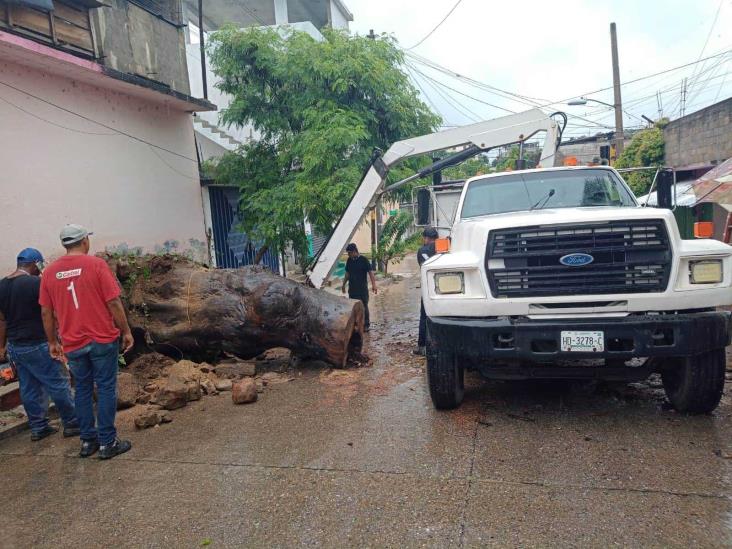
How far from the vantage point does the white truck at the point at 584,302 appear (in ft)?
12.6

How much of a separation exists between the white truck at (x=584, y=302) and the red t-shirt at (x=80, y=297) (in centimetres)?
260

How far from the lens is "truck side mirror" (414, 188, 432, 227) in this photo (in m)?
6.29

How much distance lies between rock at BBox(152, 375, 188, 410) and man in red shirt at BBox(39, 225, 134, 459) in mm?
Result: 908

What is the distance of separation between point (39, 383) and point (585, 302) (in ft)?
15.8

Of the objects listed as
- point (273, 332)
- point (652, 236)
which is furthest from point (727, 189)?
point (273, 332)

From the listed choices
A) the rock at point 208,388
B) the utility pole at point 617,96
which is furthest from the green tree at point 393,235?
the utility pole at point 617,96

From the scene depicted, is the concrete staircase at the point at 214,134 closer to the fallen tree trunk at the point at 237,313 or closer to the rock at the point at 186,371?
the fallen tree trunk at the point at 237,313

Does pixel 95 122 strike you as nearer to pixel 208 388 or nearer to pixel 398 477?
pixel 208 388

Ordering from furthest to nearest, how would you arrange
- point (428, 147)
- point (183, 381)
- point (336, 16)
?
point (336, 16) → point (428, 147) → point (183, 381)

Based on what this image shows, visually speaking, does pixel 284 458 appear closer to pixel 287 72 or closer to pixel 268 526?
pixel 268 526

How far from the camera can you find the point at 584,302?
4.03 m

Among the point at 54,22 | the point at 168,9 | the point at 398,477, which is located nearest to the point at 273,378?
the point at 398,477

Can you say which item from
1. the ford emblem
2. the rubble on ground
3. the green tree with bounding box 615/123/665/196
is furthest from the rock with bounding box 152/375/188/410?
the green tree with bounding box 615/123/665/196

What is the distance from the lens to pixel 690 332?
3750 millimetres
